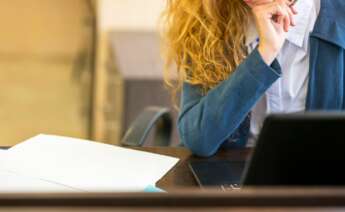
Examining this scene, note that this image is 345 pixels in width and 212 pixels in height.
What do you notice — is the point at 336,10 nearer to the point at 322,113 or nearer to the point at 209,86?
the point at 209,86

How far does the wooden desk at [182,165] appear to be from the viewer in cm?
92

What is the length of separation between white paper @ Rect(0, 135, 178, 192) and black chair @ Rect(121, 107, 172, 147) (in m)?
0.29

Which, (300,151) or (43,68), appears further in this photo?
(43,68)

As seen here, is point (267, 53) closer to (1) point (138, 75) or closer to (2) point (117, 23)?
(1) point (138, 75)

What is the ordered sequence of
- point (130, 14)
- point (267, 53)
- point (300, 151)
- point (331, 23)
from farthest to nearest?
point (130, 14) → point (331, 23) → point (267, 53) → point (300, 151)

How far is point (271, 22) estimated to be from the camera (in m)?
1.06

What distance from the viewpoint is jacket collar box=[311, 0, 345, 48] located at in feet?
3.76

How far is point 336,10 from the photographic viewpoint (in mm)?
1174

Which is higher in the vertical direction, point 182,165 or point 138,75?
point 182,165

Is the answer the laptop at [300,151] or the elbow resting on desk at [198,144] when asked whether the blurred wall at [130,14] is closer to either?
the elbow resting on desk at [198,144]

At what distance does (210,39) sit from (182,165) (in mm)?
279

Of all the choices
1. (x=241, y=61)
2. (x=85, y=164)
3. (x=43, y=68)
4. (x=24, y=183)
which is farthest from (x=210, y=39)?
(x=43, y=68)

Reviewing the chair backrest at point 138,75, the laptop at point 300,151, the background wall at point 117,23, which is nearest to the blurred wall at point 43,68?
the background wall at point 117,23

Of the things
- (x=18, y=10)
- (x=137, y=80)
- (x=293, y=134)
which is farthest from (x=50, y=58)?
(x=293, y=134)
